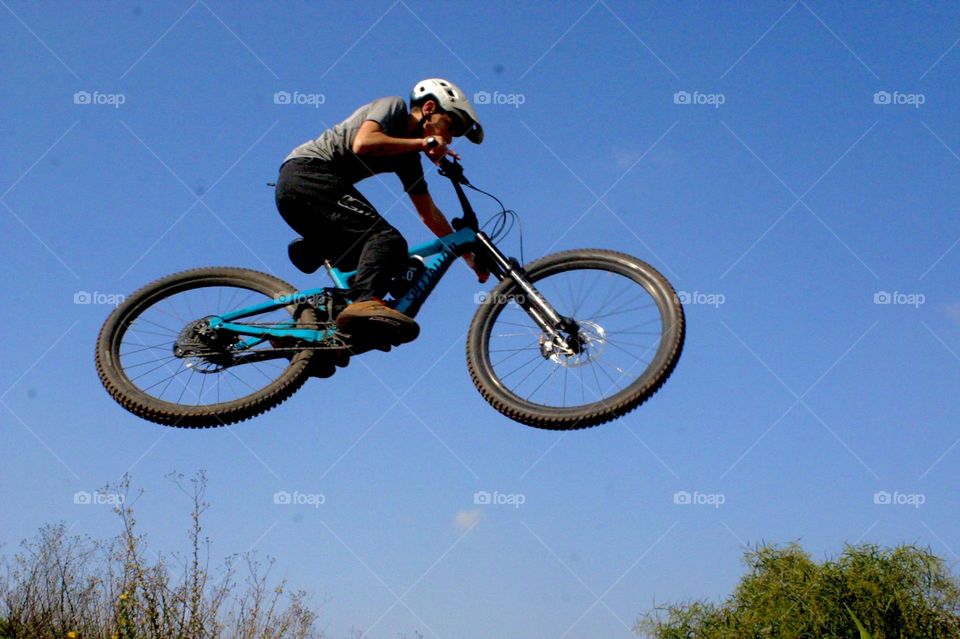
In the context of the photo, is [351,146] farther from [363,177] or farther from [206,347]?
[206,347]

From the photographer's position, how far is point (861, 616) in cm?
3128

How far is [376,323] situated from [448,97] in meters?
1.59

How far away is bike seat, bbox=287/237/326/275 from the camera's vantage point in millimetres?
6629

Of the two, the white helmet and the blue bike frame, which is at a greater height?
the white helmet

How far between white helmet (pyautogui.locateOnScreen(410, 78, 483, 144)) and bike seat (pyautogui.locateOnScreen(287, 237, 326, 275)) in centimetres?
122


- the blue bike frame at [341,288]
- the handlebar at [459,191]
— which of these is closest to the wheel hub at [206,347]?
the blue bike frame at [341,288]

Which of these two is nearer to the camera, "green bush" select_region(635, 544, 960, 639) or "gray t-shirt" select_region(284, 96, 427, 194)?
"gray t-shirt" select_region(284, 96, 427, 194)

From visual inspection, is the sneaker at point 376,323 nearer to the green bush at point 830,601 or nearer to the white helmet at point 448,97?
the white helmet at point 448,97

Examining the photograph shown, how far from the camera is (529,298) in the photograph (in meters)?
6.58

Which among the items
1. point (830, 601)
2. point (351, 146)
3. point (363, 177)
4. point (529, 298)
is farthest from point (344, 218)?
point (830, 601)

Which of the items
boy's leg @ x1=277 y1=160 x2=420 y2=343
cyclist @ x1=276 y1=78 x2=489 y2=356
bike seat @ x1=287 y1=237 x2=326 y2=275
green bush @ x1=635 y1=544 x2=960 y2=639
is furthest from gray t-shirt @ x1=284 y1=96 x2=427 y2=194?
green bush @ x1=635 y1=544 x2=960 y2=639

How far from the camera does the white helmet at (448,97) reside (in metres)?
6.31

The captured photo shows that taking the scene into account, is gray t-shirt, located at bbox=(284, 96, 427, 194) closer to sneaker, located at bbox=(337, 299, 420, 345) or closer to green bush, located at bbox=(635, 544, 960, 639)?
sneaker, located at bbox=(337, 299, 420, 345)

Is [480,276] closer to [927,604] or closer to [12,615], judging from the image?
[12,615]
